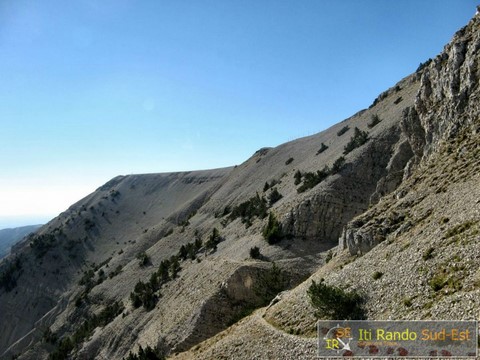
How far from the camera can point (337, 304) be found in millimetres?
19281

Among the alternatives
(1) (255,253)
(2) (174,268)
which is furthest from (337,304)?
(2) (174,268)

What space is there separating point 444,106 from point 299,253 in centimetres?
2028

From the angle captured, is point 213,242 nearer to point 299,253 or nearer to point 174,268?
point 174,268

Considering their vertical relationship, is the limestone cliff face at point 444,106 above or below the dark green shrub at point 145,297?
above

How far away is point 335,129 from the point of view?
85938mm

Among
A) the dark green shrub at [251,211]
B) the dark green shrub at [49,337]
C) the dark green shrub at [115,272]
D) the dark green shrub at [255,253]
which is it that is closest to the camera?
the dark green shrub at [255,253]

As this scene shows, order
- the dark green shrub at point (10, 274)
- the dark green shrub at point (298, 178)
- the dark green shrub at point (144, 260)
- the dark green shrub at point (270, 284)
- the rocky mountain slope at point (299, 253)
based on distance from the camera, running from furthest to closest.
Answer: the dark green shrub at point (10, 274), the dark green shrub at point (144, 260), the dark green shrub at point (298, 178), the dark green shrub at point (270, 284), the rocky mountain slope at point (299, 253)

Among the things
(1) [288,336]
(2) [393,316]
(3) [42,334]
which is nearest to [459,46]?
(2) [393,316]

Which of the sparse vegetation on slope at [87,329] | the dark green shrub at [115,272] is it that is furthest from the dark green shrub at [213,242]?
the dark green shrub at [115,272]

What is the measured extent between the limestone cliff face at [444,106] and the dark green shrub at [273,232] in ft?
48.8

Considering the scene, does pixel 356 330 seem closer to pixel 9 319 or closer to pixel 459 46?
pixel 459 46

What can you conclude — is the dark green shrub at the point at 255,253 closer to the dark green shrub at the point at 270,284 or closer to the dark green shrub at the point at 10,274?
the dark green shrub at the point at 270,284

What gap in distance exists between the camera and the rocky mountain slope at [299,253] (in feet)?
63.1

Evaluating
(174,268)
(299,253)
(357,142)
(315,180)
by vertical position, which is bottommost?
(174,268)
